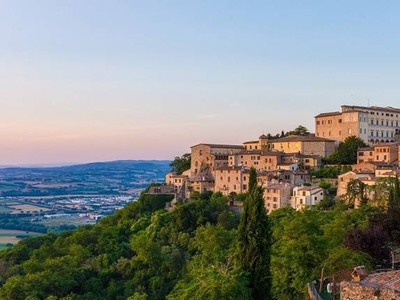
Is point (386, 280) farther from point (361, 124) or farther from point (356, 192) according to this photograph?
point (361, 124)

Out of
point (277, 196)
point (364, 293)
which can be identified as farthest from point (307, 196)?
point (364, 293)

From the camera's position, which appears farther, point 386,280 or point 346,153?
point 346,153

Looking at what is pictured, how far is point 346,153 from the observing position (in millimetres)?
73625

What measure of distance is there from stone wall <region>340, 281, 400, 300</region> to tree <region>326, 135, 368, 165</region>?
196ft

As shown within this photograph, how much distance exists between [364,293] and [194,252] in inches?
1829

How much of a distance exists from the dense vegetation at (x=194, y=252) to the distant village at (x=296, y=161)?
3.43 m

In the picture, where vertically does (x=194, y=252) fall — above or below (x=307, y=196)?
below

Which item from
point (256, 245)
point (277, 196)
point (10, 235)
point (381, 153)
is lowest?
point (10, 235)

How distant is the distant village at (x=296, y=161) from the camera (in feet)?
209

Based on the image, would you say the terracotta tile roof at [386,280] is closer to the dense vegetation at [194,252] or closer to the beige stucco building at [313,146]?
the dense vegetation at [194,252]

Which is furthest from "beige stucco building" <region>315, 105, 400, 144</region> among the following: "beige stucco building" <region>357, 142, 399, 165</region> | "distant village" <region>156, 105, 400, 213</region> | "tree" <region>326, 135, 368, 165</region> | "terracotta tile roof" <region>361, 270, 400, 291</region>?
"terracotta tile roof" <region>361, 270, 400, 291</region>

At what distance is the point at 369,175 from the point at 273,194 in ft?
37.3

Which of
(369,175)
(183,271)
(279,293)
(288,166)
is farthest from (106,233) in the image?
(279,293)

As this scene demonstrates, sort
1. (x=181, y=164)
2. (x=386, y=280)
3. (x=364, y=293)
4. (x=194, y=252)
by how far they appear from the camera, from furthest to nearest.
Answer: (x=181, y=164), (x=194, y=252), (x=386, y=280), (x=364, y=293)
